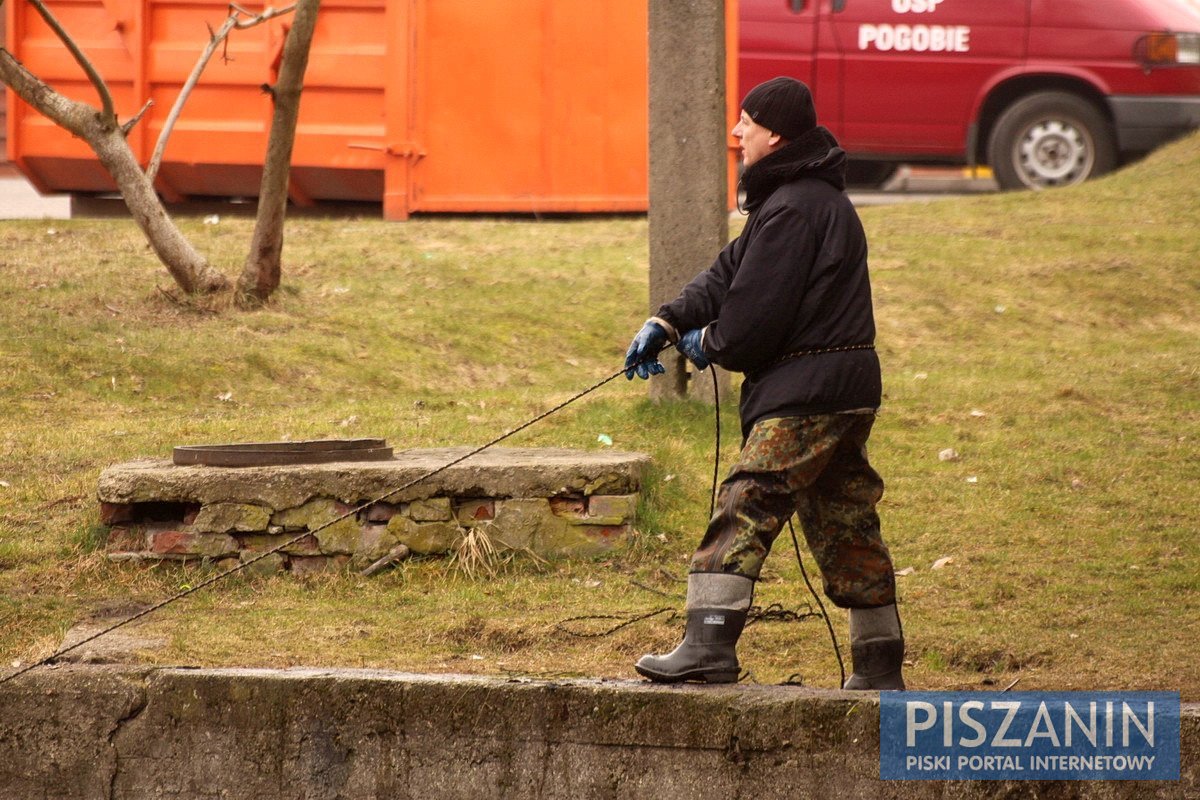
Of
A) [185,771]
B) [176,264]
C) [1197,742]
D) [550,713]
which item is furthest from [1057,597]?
[176,264]

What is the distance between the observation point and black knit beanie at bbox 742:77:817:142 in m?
4.14

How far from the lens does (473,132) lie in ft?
36.3

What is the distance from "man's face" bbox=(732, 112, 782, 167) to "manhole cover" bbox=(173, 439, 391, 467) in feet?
7.92

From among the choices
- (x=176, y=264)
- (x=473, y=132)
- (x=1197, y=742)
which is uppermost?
(x=473, y=132)

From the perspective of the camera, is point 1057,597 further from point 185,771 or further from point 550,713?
point 185,771

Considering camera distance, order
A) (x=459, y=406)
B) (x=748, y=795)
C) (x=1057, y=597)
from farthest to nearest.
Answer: (x=459, y=406) → (x=1057, y=597) → (x=748, y=795)

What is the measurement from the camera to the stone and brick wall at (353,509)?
5863mm

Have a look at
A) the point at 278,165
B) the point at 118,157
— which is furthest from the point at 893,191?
the point at 118,157

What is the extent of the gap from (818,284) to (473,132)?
731 cm

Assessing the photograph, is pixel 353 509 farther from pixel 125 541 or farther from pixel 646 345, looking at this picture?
pixel 646 345

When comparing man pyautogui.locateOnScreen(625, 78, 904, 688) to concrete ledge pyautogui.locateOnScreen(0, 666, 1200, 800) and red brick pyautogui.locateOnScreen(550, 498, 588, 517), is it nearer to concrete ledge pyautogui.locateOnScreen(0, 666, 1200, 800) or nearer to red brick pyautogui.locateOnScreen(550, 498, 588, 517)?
concrete ledge pyautogui.locateOnScreen(0, 666, 1200, 800)

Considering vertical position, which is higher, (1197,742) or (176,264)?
(176,264)

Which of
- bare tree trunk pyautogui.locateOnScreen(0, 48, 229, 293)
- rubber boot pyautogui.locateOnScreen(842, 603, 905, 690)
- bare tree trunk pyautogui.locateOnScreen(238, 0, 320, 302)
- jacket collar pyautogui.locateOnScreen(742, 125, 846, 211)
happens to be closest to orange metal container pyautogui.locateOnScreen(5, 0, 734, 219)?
bare tree trunk pyautogui.locateOnScreen(238, 0, 320, 302)

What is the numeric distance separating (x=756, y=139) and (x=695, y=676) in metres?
1.41
